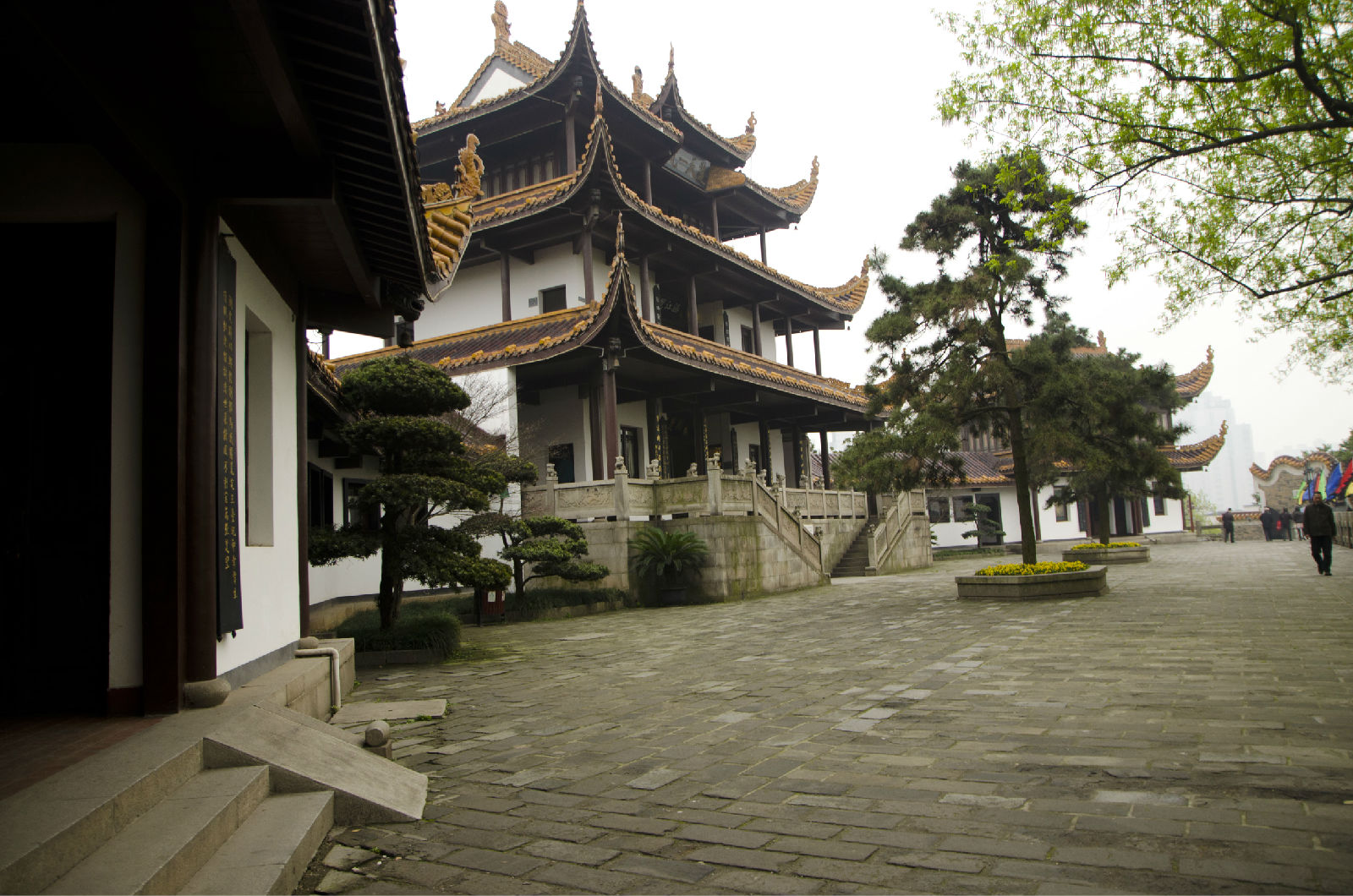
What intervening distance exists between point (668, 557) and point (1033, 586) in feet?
18.3

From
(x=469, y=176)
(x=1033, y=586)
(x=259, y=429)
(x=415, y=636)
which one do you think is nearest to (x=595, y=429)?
(x=1033, y=586)

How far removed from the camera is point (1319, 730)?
4473mm

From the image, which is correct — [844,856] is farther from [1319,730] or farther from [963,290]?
[963,290]

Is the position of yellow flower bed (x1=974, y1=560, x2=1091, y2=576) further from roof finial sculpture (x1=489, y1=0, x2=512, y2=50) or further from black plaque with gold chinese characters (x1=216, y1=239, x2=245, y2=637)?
roof finial sculpture (x1=489, y1=0, x2=512, y2=50)

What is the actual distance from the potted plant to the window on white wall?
31.7ft

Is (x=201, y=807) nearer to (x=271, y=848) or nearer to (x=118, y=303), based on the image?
(x=271, y=848)

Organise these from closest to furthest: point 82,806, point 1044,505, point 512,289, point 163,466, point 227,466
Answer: point 82,806
point 163,466
point 227,466
point 512,289
point 1044,505

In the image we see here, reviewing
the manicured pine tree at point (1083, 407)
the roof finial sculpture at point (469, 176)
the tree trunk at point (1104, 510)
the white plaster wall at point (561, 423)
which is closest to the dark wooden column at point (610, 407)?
the white plaster wall at point (561, 423)

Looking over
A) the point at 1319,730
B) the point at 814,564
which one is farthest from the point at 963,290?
the point at 1319,730

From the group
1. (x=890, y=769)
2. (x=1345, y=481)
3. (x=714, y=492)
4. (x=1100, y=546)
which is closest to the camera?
(x=890, y=769)

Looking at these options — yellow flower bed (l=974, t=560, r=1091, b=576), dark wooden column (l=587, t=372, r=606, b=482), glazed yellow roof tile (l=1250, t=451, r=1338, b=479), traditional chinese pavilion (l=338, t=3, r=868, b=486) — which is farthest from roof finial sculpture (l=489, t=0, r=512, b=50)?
glazed yellow roof tile (l=1250, t=451, r=1338, b=479)

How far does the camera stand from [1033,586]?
41.3ft

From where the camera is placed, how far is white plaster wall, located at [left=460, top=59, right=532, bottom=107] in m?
21.0

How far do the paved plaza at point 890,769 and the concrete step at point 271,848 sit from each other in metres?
0.11
